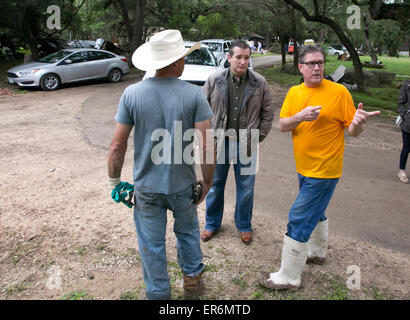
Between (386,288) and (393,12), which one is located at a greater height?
(393,12)

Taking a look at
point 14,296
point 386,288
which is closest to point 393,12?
point 386,288

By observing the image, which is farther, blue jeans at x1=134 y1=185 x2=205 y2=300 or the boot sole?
the boot sole

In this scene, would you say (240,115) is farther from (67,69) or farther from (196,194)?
(67,69)

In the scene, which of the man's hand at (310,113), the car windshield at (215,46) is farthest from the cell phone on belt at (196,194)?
the car windshield at (215,46)

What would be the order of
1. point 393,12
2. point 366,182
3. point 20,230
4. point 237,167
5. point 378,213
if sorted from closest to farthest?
point 237,167
point 20,230
point 378,213
point 366,182
point 393,12

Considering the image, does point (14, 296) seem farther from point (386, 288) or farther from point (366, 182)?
point (366, 182)

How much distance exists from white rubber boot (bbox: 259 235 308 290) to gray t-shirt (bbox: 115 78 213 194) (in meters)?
1.10

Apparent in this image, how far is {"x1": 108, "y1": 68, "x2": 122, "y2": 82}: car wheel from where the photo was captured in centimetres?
1500

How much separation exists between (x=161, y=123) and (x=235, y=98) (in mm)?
A: 1402

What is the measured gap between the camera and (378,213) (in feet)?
14.7

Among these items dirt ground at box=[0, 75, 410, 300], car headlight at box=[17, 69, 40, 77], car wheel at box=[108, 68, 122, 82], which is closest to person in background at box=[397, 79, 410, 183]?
dirt ground at box=[0, 75, 410, 300]

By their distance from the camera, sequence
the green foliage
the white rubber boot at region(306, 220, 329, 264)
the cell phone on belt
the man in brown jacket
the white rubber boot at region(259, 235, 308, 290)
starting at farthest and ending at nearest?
the green foliage < the man in brown jacket < the white rubber boot at region(306, 220, 329, 264) < the white rubber boot at region(259, 235, 308, 290) < the cell phone on belt

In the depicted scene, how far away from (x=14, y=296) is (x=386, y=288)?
10.3 ft

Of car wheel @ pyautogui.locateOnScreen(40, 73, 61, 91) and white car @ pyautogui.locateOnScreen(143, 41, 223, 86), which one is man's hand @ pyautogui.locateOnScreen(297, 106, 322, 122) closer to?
white car @ pyautogui.locateOnScreen(143, 41, 223, 86)
